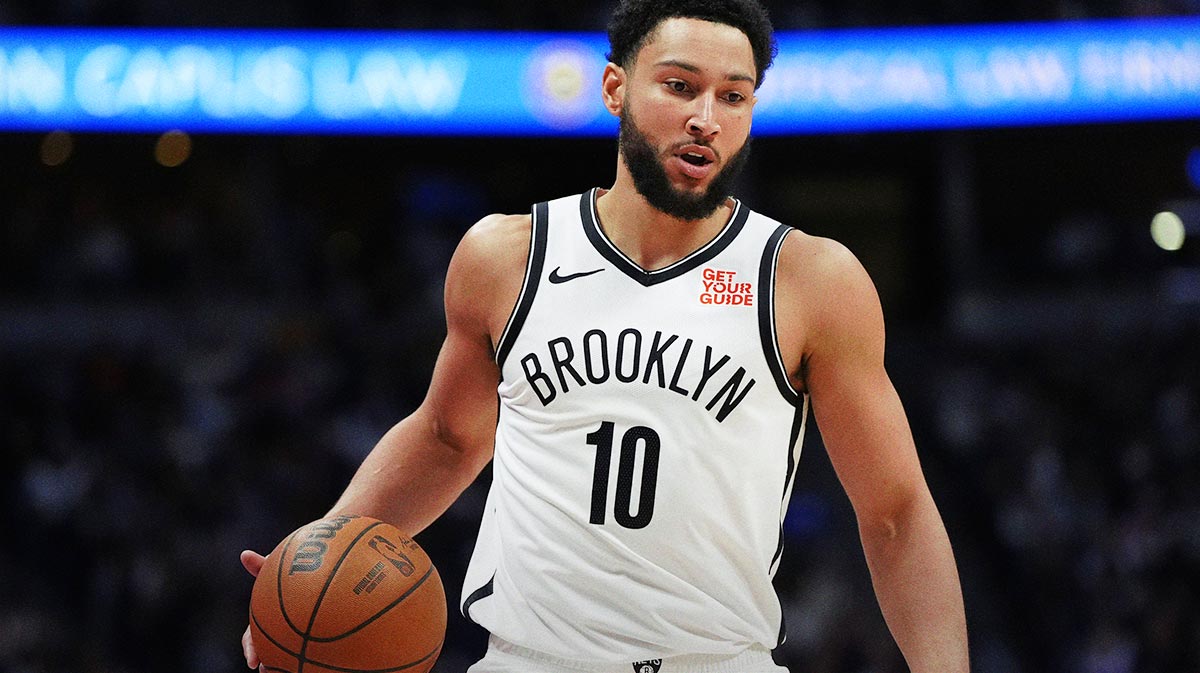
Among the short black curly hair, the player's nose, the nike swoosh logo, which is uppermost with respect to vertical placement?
the short black curly hair

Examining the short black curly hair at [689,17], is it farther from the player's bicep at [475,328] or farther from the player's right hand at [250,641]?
the player's right hand at [250,641]

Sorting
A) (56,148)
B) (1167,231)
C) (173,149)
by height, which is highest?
(1167,231)

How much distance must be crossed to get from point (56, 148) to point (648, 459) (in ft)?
45.3

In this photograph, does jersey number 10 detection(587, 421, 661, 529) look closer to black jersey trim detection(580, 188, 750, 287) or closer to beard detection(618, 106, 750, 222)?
black jersey trim detection(580, 188, 750, 287)

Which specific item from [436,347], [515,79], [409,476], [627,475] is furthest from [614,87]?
[436,347]

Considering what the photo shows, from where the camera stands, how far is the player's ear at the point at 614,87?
128 inches

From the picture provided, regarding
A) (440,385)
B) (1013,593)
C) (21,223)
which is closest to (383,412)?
(21,223)

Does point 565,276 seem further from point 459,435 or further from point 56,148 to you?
point 56,148

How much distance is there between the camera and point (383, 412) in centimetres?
1262

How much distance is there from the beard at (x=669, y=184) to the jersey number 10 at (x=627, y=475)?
48cm

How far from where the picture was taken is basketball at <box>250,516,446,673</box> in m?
2.96

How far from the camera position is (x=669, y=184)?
311 cm

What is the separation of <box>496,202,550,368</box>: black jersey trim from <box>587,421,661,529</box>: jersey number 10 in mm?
310

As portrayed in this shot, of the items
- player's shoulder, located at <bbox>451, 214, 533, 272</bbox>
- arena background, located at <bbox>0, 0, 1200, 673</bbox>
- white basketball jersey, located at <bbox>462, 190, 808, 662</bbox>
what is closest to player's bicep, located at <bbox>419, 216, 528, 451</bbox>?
player's shoulder, located at <bbox>451, 214, 533, 272</bbox>
